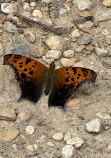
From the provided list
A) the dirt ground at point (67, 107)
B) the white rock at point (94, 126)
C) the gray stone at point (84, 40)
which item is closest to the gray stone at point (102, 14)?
the dirt ground at point (67, 107)

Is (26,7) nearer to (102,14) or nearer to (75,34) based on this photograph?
(75,34)

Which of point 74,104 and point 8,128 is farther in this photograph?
point 74,104

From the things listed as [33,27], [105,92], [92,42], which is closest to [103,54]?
[92,42]

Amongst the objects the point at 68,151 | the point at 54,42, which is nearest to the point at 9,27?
the point at 54,42

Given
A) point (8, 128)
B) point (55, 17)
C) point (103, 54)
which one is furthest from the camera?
point (55, 17)

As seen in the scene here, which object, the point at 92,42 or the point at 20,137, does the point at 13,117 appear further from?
the point at 92,42

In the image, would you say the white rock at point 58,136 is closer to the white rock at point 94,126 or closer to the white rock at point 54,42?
the white rock at point 94,126
